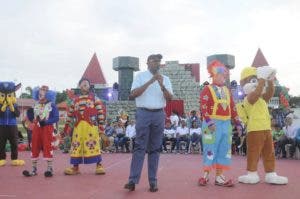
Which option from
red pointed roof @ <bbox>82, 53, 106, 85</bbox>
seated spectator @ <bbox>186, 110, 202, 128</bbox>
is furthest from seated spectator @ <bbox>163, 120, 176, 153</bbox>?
red pointed roof @ <bbox>82, 53, 106, 85</bbox>

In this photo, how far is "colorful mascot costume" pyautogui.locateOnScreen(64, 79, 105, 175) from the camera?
7488 millimetres

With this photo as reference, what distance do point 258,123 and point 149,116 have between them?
1.84 metres

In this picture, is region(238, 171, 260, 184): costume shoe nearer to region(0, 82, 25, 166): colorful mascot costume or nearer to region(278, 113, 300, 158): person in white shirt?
region(0, 82, 25, 166): colorful mascot costume

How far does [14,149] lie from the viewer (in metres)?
9.50

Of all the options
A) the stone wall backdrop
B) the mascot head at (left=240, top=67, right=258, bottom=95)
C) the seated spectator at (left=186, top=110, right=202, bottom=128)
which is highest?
the stone wall backdrop

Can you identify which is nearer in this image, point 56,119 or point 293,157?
point 56,119

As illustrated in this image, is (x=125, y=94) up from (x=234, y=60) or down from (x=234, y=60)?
down

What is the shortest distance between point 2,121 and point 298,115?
957cm

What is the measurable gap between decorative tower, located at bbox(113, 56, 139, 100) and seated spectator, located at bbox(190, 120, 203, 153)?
1159cm

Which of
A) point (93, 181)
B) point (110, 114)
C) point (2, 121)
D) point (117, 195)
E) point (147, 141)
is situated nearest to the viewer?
point (117, 195)

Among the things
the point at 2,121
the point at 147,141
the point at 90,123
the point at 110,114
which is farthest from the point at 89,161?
the point at 110,114

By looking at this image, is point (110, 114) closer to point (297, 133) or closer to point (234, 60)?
point (234, 60)

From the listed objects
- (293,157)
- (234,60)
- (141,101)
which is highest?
(234,60)

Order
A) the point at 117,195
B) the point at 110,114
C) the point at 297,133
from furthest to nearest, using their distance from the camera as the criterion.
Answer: the point at 110,114 → the point at 297,133 → the point at 117,195
